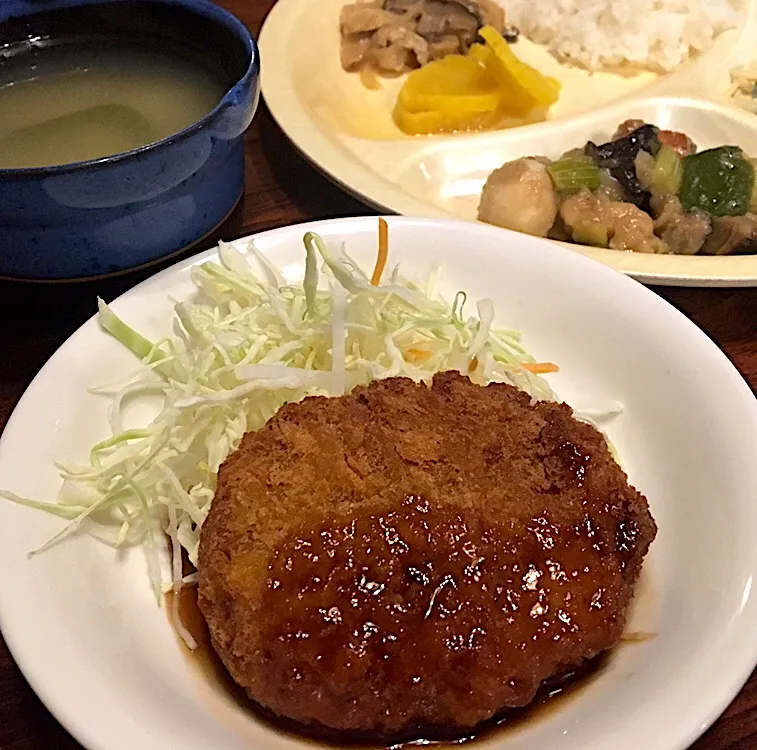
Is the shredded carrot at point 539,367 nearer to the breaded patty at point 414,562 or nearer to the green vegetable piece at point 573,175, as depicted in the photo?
the breaded patty at point 414,562

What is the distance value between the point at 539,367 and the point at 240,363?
0.55 metres

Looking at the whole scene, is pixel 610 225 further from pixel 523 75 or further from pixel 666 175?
pixel 523 75

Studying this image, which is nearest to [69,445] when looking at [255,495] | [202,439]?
[202,439]

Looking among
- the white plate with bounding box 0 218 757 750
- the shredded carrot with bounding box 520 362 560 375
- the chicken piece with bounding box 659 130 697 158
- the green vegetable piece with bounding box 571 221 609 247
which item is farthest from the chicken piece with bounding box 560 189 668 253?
the shredded carrot with bounding box 520 362 560 375

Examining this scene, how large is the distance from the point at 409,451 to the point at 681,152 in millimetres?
1617

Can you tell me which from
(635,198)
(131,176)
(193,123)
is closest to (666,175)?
(635,198)

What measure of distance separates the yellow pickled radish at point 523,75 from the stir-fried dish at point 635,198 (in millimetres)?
Result: 337

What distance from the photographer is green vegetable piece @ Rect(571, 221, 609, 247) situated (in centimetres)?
203

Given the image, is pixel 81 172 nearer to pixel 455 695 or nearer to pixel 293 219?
pixel 293 219

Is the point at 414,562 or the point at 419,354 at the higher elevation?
the point at 414,562

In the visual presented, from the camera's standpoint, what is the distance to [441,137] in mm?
2410

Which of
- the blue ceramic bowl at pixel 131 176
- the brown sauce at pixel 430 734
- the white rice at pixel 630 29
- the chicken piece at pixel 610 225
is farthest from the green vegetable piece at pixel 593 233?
the brown sauce at pixel 430 734

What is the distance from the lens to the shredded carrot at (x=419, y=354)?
5.07ft

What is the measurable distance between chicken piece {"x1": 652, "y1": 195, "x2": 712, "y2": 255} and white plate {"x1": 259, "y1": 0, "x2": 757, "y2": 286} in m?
0.45
